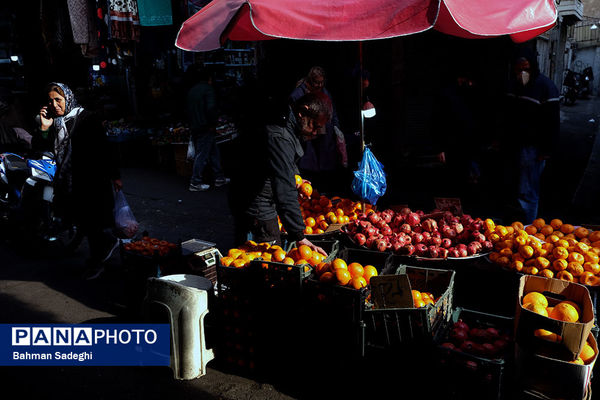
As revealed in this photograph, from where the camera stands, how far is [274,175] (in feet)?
12.0

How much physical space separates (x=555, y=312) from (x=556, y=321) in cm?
36

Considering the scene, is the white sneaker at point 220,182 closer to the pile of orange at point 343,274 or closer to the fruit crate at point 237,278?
the fruit crate at point 237,278

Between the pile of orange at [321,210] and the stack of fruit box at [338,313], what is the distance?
62.3 inches

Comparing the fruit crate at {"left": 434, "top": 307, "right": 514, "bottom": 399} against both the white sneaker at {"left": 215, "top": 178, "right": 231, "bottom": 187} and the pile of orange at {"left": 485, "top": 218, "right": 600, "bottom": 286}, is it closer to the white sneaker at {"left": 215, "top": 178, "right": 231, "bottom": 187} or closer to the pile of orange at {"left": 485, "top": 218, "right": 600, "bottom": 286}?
the pile of orange at {"left": 485, "top": 218, "right": 600, "bottom": 286}

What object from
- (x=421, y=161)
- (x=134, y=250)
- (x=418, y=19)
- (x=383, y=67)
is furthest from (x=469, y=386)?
(x=383, y=67)

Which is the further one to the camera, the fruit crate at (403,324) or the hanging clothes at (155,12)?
the hanging clothes at (155,12)

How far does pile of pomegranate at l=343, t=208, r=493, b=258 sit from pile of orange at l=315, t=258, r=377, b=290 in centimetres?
79

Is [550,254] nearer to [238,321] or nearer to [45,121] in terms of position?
[238,321]

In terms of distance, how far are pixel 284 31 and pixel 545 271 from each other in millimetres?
2694

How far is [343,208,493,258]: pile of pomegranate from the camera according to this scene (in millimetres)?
3984

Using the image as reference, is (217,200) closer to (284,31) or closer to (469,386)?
(284,31)

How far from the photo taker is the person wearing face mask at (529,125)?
5469 millimetres

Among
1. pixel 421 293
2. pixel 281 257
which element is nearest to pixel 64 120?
pixel 281 257

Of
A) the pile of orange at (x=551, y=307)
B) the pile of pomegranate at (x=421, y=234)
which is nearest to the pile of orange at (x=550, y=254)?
the pile of pomegranate at (x=421, y=234)
